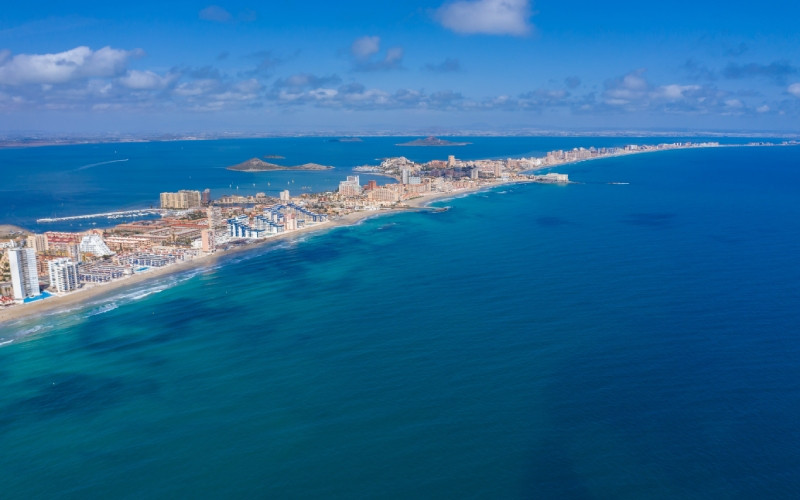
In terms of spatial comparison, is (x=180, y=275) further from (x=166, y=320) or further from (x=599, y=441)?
(x=599, y=441)

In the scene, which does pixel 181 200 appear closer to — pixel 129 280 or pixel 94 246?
pixel 94 246

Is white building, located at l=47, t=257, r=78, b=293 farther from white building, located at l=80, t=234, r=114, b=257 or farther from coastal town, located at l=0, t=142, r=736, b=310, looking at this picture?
white building, located at l=80, t=234, r=114, b=257

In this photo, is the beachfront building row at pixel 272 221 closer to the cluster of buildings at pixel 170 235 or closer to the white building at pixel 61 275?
the cluster of buildings at pixel 170 235

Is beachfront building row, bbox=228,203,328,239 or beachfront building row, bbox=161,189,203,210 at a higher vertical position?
beachfront building row, bbox=161,189,203,210

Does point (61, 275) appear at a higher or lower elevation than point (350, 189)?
lower

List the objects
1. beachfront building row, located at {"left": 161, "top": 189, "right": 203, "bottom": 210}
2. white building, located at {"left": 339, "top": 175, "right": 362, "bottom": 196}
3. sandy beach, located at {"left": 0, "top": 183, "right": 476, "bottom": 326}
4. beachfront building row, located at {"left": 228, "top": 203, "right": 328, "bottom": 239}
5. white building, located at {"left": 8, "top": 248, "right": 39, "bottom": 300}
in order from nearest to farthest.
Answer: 1. sandy beach, located at {"left": 0, "top": 183, "right": 476, "bottom": 326}
2. white building, located at {"left": 8, "top": 248, "right": 39, "bottom": 300}
3. beachfront building row, located at {"left": 228, "top": 203, "right": 328, "bottom": 239}
4. beachfront building row, located at {"left": 161, "top": 189, "right": 203, "bottom": 210}
5. white building, located at {"left": 339, "top": 175, "right": 362, "bottom": 196}

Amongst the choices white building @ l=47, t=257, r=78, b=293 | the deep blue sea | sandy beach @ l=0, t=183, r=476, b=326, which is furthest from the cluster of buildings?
the deep blue sea

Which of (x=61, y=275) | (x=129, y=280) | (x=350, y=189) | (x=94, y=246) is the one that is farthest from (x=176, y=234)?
(x=350, y=189)
